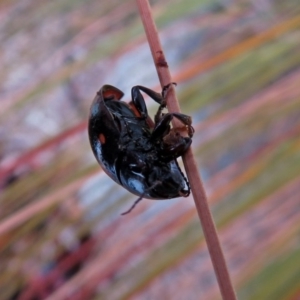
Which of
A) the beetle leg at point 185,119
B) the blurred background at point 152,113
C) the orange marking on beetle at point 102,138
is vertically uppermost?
the beetle leg at point 185,119

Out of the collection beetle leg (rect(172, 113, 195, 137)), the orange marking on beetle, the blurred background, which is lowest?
the blurred background

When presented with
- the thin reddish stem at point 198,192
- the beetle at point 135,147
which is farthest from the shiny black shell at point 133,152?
the thin reddish stem at point 198,192

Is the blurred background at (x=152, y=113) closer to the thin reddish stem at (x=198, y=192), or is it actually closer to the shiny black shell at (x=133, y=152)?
the shiny black shell at (x=133, y=152)

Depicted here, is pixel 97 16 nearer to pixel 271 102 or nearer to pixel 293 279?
pixel 271 102

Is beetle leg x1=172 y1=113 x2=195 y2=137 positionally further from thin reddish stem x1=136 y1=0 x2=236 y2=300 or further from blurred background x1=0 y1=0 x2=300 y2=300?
blurred background x1=0 y1=0 x2=300 y2=300

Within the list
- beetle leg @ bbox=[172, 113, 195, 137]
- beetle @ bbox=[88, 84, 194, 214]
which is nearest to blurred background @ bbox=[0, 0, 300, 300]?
beetle @ bbox=[88, 84, 194, 214]
